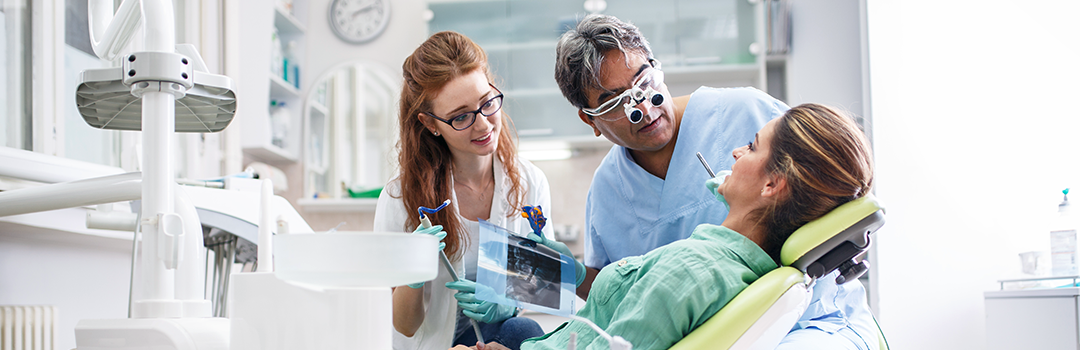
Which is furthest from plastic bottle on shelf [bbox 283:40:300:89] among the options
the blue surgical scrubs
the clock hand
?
the blue surgical scrubs

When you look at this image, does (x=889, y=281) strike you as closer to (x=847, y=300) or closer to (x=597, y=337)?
(x=847, y=300)

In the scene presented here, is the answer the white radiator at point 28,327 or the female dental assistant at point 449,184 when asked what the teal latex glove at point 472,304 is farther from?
the white radiator at point 28,327

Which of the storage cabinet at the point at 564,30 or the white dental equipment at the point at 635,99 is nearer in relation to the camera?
the white dental equipment at the point at 635,99

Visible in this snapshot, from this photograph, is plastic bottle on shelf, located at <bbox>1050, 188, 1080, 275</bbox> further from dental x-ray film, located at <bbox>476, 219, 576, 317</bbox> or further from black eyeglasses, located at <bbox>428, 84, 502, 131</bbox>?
black eyeglasses, located at <bbox>428, 84, 502, 131</bbox>

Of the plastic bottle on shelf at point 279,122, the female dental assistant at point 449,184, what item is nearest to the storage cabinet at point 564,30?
the plastic bottle on shelf at point 279,122

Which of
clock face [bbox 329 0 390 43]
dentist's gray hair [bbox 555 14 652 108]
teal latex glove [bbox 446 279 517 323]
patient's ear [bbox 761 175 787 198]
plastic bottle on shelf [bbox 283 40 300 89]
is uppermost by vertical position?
clock face [bbox 329 0 390 43]

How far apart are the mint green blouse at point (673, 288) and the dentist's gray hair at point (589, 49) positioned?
16.6 inches

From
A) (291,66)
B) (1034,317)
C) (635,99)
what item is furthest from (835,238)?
(291,66)

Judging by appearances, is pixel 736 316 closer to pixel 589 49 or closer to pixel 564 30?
pixel 589 49

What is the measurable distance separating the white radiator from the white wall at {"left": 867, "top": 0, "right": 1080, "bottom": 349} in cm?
266

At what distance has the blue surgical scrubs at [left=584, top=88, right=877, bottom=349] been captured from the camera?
138 centimetres

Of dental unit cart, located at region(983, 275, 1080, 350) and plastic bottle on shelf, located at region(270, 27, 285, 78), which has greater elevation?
plastic bottle on shelf, located at region(270, 27, 285, 78)

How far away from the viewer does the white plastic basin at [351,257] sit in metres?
0.54

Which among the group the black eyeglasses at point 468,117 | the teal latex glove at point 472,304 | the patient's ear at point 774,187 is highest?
the black eyeglasses at point 468,117
